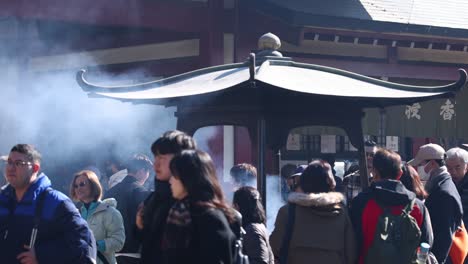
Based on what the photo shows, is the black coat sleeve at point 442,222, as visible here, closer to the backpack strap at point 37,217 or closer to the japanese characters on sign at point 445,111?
the backpack strap at point 37,217

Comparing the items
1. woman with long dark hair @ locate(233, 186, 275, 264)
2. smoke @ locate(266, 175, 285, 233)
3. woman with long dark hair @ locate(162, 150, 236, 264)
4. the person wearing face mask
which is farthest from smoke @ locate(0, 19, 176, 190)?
woman with long dark hair @ locate(162, 150, 236, 264)

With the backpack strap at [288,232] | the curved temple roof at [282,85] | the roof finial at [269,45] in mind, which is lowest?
the backpack strap at [288,232]

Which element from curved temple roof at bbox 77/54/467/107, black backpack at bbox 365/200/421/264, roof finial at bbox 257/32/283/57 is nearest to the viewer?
black backpack at bbox 365/200/421/264

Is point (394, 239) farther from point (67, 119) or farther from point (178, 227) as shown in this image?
point (67, 119)

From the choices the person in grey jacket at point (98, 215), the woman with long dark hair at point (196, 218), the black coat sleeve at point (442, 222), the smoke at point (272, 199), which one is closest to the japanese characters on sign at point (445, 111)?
the smoke at point (272, 199)

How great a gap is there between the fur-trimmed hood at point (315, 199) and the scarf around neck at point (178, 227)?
1394 mm

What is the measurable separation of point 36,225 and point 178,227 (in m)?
1.58

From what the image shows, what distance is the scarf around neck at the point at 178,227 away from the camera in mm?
3348

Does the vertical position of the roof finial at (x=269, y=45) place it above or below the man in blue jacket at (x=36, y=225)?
above

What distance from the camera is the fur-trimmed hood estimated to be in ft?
15.3

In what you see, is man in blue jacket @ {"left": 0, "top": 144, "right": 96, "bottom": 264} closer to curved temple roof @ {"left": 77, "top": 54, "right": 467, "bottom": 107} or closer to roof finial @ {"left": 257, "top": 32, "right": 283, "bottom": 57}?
curved temple roof @ {"left": 77, "top": 54, "right": 467, "bottom": 107}

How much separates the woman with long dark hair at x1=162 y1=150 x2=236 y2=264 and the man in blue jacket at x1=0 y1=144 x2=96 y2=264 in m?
1.40

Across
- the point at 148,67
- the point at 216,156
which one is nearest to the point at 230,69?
the point at 216,156

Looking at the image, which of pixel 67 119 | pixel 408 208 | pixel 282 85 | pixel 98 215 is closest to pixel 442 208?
pixel 408 208
